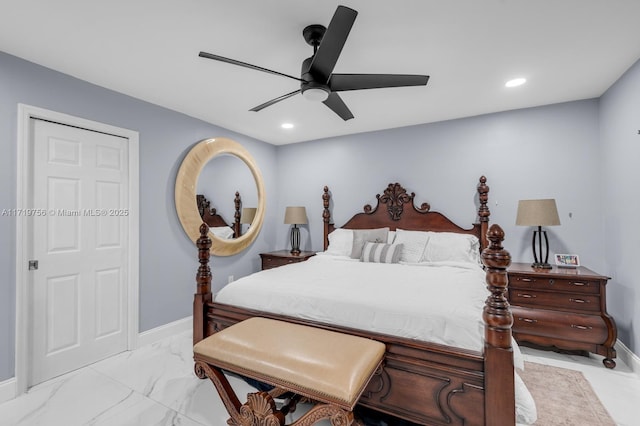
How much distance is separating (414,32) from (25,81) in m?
3.00

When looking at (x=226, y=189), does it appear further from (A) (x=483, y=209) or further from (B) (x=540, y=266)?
(B) (x=540, y=266)

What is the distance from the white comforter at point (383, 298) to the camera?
66.3 inches

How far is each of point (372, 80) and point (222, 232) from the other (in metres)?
2.85

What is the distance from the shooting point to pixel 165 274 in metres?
3.28

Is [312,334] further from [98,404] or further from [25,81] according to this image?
[25,81]

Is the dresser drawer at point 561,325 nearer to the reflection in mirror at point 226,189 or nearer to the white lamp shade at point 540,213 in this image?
the white lamp shade at point 540,213

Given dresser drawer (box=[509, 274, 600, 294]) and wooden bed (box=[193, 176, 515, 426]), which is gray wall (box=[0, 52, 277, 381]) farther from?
dresser drawer (box=[509, 274, 600, 294])

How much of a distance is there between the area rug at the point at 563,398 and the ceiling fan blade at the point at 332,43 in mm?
2633

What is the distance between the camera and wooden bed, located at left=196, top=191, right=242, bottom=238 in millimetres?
3693

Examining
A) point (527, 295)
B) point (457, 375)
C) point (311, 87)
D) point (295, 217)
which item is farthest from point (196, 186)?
point (527, 295)

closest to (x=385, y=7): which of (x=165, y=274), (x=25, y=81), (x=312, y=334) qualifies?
(x=312, y=334)

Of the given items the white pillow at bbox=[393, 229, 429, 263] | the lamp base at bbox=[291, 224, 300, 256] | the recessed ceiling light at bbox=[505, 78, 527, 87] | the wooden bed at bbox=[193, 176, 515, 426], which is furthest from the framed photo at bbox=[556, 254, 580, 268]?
the lamp base at bbox=[291, 224, 300, 256]

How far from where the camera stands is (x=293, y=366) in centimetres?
149

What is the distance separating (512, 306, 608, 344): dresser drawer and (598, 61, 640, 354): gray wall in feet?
0.82
